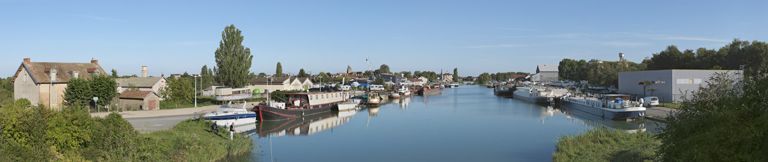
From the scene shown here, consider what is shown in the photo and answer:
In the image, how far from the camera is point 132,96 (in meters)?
47.9

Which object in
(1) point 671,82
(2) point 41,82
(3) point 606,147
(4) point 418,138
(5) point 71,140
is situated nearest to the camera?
(5) point 71,140

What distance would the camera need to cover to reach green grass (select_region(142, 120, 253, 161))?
2079 cm

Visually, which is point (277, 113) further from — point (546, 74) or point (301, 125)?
point (546, 74)

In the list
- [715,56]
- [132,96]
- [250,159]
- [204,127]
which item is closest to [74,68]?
[132,96]

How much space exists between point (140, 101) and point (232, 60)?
14749 mm

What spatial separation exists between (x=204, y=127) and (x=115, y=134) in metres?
12.7

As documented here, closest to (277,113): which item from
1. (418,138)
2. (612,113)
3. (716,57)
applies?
(418,138)

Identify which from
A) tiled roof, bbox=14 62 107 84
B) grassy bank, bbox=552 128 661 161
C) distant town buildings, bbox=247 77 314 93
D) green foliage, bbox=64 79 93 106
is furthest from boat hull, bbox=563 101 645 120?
distant town buildings, bbox=247 77 314 93

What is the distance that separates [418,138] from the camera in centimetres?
3556

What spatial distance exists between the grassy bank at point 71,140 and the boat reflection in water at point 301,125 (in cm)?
1715

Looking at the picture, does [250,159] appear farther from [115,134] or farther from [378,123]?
[378,123]

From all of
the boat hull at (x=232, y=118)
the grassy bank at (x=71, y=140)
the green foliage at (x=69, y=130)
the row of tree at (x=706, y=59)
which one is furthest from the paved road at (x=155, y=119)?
the row of tree at (x=706, y=59)

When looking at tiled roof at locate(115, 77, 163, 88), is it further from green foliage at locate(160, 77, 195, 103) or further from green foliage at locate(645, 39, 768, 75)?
green foliage at locate(645, 39, 768, 75)

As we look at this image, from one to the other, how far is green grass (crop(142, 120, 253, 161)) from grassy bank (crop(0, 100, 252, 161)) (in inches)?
1.4
